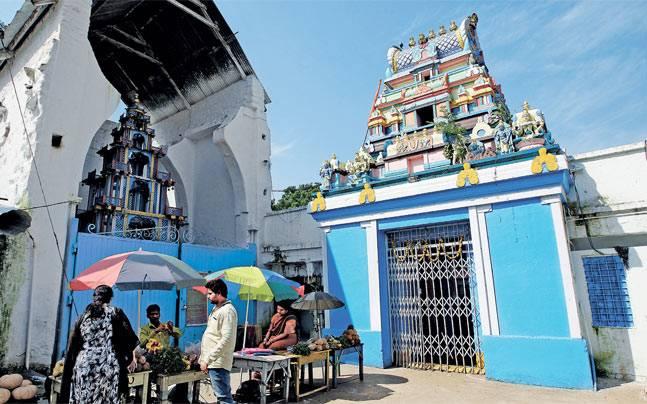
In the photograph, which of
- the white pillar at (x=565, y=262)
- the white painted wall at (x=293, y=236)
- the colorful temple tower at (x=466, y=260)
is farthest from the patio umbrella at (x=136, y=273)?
the white painted wall at (x=293, y=236)

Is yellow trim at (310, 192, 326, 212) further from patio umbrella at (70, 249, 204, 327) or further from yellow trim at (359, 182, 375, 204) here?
patio umbrella at (70, 249, 204, 327)

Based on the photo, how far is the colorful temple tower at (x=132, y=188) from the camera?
473 inches

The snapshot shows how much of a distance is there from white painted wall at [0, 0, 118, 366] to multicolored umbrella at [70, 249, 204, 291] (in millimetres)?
3017

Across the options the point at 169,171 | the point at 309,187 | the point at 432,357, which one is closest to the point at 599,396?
the point at 432,357

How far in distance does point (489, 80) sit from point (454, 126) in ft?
6.51

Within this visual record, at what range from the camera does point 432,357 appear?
7.79m

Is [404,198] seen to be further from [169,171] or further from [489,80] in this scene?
[169,171]

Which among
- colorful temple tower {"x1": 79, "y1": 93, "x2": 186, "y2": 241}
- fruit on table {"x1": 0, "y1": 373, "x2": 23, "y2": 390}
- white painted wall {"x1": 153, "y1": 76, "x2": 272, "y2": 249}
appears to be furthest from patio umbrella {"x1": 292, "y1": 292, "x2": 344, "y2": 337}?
colorful temple tower {"x1": 79, "y1": 93, "x2": 186, "y2": 241}

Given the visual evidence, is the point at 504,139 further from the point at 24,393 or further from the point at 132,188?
the point at 132,188

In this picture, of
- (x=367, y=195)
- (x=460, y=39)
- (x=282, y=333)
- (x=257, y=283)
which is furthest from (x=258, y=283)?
(x=460, y=39)

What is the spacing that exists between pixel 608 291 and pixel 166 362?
7.32 metres

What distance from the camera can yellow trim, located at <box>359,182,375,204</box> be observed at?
28.7ft

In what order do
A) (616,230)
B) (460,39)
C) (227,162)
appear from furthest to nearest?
(460,39)
(227,162)
(616,230)

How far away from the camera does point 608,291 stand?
7.06m
